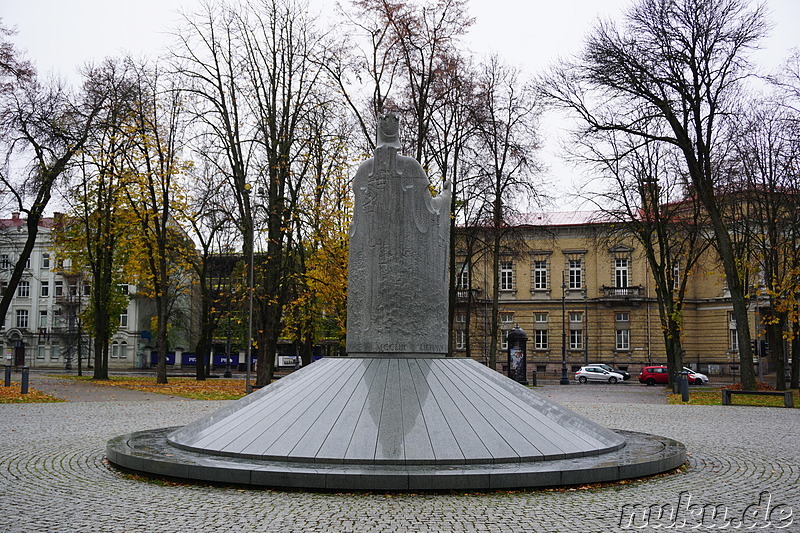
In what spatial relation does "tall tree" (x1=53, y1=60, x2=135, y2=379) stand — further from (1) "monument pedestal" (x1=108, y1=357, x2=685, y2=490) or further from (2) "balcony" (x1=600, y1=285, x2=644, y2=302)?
(2) "balcony" (x1=600, y1=285, x2=644, y2=302)

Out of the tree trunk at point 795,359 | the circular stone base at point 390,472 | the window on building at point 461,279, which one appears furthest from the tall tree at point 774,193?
the circular stone base at point 390,472

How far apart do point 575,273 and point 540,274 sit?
9.86ft

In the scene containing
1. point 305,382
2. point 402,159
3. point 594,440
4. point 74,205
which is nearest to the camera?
point 594,440

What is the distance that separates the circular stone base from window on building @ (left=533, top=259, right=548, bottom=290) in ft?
187

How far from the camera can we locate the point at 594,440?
10820 millimetres

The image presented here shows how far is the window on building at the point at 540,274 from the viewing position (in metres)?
66.5

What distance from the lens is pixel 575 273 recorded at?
6581 cm

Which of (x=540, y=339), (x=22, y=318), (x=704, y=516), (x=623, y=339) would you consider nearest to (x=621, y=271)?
(x=623, y=339)

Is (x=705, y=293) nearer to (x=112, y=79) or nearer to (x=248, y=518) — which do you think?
(x=112, y=79)

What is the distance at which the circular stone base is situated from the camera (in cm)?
849

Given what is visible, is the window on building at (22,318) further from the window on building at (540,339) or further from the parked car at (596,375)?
the parked car at (596,375)

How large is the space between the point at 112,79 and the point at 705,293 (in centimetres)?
4866

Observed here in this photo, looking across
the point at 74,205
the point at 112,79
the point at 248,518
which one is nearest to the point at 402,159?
the point at 248,518

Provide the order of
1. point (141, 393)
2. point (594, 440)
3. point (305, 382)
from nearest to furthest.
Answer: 1. point (594, 440)
2. point (305, 382)
3. point (141, 393)
